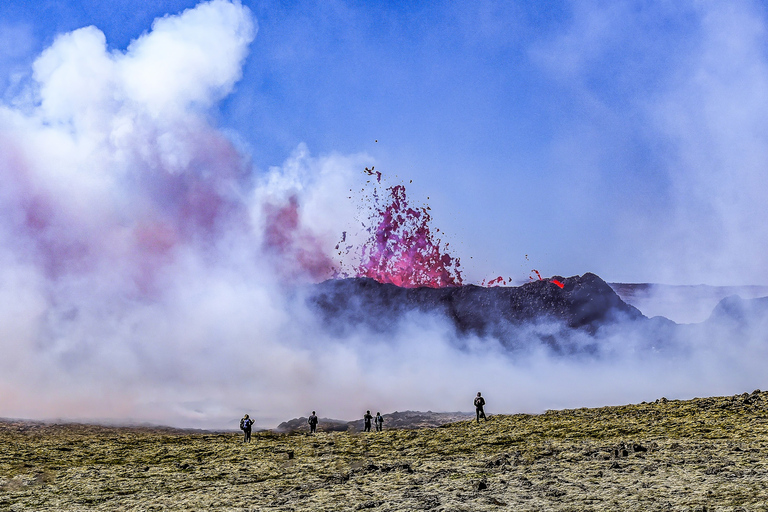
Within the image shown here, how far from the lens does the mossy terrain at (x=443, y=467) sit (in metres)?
25.0

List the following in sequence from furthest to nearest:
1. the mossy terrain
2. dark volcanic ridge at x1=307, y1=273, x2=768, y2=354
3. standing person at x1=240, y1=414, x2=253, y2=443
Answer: dark volcanic ridge at x1=307, y1=273, x2=768, y2=354, standing person at x1=240, y1=414, x2=253, y2=443, the mossy terrain

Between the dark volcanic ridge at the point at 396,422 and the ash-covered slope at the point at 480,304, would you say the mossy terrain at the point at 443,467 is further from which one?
the ash-covered slope at the point at 480,304

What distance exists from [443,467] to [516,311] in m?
132

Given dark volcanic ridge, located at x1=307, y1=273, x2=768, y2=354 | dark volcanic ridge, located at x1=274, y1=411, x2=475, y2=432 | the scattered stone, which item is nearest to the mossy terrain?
the scattered stone

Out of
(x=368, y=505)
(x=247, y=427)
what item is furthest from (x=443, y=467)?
(x=247, y=427)

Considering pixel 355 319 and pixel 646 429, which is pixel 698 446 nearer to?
pixel 646 429

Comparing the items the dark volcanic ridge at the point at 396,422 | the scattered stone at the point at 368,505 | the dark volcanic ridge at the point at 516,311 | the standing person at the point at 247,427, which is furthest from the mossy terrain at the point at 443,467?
the dark volcanic ridge at the point at 516,311

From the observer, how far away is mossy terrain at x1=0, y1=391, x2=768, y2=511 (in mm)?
24969

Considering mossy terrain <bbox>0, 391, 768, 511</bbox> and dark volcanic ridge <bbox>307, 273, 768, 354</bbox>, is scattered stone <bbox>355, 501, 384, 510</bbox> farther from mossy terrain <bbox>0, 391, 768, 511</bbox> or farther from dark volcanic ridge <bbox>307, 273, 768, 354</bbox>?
dark volcanic ridge <bbox>307, 273, 768, 354</bbox>

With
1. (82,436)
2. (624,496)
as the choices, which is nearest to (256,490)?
(624,496)

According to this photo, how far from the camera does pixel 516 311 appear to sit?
160625mm

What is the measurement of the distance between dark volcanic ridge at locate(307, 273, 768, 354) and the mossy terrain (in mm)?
107303

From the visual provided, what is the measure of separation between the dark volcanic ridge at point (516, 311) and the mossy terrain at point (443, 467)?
4225 inches

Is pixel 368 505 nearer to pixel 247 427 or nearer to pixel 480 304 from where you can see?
pixel 247 427
